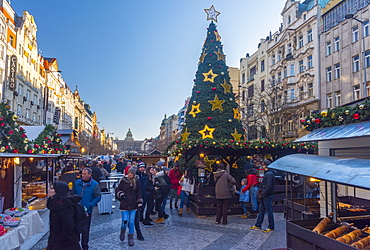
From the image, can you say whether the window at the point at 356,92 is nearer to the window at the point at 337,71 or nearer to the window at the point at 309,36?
the window at the point at 337,71

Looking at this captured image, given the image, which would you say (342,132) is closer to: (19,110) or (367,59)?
(367,59)

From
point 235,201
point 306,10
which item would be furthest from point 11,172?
point 306,10

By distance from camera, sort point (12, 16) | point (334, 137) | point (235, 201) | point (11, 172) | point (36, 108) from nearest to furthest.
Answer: point (334, 137), point (11, 172), point (235, 201), point (12, 16), point (36, 108)

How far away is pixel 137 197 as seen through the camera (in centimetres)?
679

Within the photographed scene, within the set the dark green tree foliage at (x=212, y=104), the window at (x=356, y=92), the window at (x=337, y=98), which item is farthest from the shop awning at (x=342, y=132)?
the window at (x=337, y=98)

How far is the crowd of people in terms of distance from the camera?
4.18 m

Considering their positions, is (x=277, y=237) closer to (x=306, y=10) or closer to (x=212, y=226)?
(x=212, y=226)

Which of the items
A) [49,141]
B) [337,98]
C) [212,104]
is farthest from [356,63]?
[49,141]

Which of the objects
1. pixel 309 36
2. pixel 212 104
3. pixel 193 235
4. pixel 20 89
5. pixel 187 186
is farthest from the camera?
pixel 20 89

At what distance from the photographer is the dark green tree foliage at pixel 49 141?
14.7 meters

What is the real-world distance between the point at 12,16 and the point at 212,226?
38578 millimetres

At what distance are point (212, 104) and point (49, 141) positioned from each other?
369 inches

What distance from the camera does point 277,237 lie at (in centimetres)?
750

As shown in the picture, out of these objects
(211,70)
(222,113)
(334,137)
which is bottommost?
(334,137)
